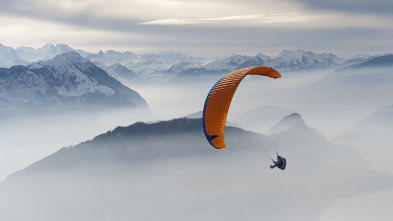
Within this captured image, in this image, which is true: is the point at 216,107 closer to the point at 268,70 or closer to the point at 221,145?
the point at 221,145

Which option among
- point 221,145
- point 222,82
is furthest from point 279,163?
point 222,82

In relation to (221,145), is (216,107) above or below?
above

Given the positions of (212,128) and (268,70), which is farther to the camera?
(268,70)

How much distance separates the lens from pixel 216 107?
5722 cm

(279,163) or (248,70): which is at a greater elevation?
(248,70)

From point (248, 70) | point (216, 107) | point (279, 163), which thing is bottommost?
point (279, 163)

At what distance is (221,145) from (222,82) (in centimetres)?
933

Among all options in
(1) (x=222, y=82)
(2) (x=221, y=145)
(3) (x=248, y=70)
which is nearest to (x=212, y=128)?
(2) (x=221, y=145)

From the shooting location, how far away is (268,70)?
62.9 metres

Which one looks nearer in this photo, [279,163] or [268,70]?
[279,163]

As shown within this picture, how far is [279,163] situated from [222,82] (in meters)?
14.7

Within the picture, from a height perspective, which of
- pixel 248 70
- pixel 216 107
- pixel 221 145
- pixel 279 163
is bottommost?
pixel 279 163

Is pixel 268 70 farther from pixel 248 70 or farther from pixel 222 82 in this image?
pixel 222 82

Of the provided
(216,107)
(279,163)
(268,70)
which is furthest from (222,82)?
(279,163)
